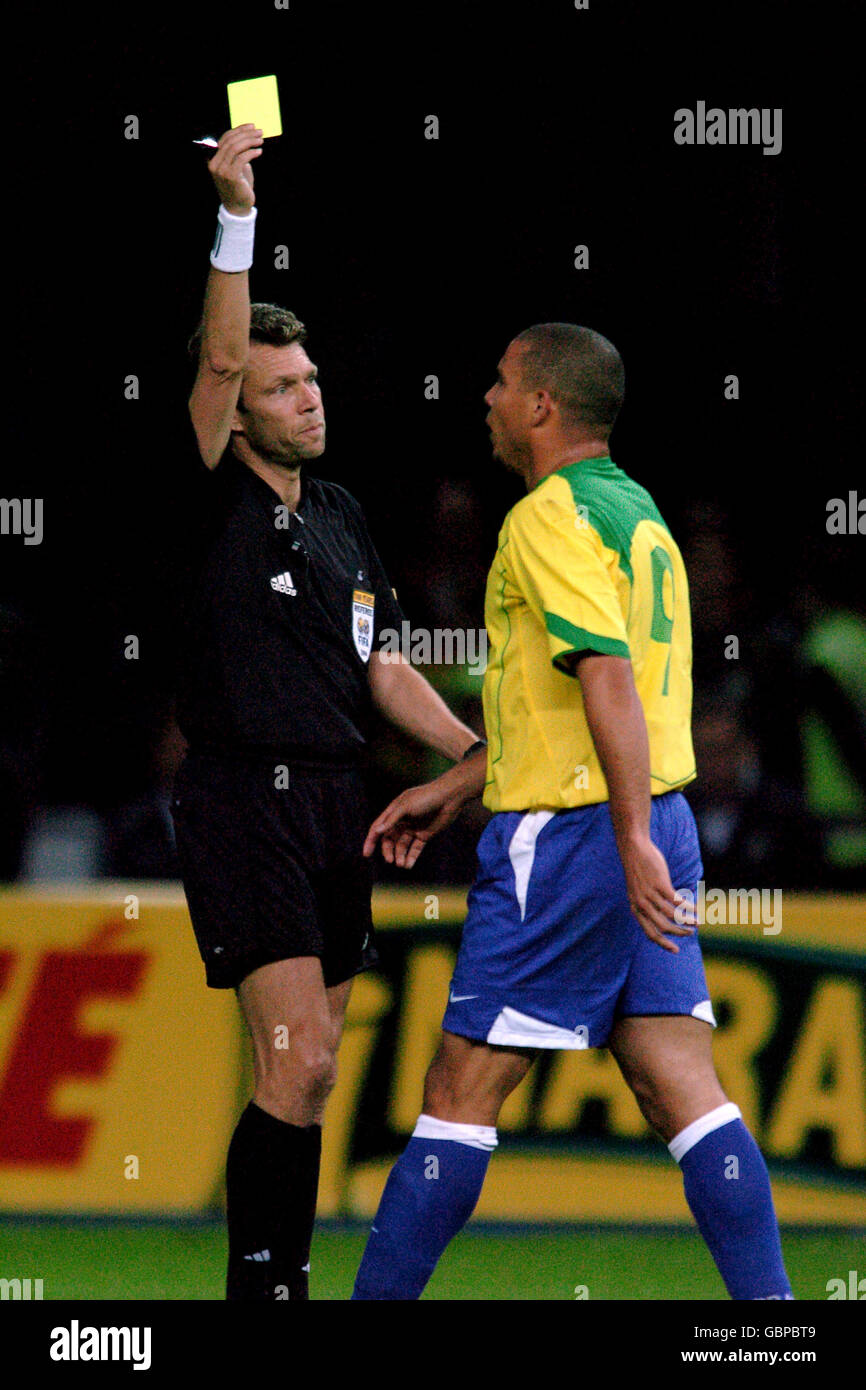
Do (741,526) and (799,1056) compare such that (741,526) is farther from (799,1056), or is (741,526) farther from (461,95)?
(799,1056)

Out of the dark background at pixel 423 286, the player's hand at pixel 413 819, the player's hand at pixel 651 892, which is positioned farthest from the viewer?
the dark background at pixel 423 286

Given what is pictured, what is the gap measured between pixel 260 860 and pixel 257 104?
4.97ft

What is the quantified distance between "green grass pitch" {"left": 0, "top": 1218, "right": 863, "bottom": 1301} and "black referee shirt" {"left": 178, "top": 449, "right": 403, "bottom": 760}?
151 centimetres

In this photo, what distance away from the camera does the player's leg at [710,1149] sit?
3.31 meters

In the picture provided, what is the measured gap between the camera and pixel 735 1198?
10.8 ft

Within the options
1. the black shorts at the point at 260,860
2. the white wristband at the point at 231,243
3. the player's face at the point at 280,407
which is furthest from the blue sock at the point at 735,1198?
the white wristband at the point at 231,243

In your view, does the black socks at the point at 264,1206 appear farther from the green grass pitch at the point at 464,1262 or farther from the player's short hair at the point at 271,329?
the player's short hair at the point at 271,329

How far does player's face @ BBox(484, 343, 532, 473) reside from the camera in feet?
11.7

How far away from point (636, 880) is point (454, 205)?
4.88 m

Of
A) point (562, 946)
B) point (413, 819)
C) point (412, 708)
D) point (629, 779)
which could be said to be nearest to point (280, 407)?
point (412, 708)

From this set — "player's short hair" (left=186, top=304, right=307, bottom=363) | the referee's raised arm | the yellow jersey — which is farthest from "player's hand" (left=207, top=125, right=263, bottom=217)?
the yellow jersey

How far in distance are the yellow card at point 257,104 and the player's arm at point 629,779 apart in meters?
1.31

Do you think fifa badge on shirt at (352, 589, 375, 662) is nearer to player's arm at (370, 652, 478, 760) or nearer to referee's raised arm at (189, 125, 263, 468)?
player's arm at (370, 652, 478, 760)

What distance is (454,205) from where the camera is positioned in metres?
7.48
